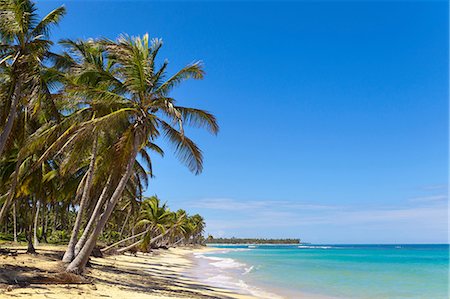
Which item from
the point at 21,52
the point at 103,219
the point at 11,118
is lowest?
the point at 103,219

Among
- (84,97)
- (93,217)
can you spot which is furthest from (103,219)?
(84,97)

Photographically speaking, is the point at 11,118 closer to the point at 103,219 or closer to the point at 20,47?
the point at 20,47

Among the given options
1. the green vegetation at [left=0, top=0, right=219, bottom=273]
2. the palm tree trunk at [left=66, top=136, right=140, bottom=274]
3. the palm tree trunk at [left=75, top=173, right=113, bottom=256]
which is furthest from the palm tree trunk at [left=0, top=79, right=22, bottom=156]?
the palm tree trunk at [left=75, top=173, right=113, bottom=256]

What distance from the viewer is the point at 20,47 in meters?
11.4

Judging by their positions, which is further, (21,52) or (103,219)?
(103,219)

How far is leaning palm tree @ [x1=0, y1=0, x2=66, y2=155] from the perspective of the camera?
10906 mm

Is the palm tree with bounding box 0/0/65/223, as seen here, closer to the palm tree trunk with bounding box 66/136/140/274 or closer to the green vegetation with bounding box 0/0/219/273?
the green vegetation with bounding box 0/0/219/273

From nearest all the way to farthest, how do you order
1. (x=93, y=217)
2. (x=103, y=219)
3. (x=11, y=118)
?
(x=11, y=118)
(x=103, y=219)
(x=93, y=217)

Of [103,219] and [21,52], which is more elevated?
[21,52]

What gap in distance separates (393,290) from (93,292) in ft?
66.5

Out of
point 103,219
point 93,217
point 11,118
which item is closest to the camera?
point 11,118

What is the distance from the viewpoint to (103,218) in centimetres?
1266

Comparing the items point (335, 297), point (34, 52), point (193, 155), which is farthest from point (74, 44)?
point (335, 297)

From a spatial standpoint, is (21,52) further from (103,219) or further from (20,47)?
(103,219)
